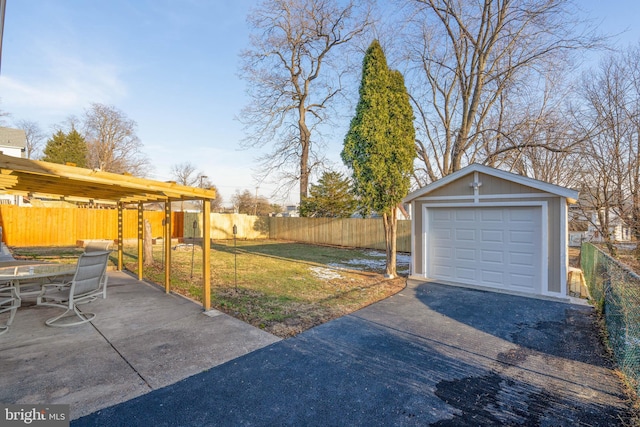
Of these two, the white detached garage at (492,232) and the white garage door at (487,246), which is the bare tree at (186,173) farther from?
the white garage door at (487,246)

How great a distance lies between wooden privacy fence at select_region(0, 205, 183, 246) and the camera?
44.0 ft

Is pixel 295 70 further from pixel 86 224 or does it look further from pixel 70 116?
pixel 70 116

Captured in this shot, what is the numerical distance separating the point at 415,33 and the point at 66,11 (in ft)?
42.6

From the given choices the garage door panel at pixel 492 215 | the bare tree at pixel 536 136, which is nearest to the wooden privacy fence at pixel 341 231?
the bare tree at pixel 536 136

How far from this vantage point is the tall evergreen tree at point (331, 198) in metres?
18.2

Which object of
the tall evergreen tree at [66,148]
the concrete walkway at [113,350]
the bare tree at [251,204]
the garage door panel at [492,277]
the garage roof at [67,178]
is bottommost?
the concrete walkway at [113,350]

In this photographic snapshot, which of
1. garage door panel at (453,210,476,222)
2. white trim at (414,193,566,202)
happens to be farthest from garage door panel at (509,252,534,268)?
white trim at (414,193,566,202)

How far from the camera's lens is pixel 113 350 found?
346cm

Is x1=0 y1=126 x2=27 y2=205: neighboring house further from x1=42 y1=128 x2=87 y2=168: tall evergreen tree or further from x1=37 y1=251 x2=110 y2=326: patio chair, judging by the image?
x1=37 y1=251 x2=110 y2=326: patio chair

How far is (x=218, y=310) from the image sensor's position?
5039mm

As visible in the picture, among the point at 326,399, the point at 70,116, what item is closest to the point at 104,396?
the point at 326,399

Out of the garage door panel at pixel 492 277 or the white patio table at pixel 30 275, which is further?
the garage door panel at pixel 492 277

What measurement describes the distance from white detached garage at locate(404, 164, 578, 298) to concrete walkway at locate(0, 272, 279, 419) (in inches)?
200

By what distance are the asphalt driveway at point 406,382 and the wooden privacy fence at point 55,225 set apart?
517 inches
